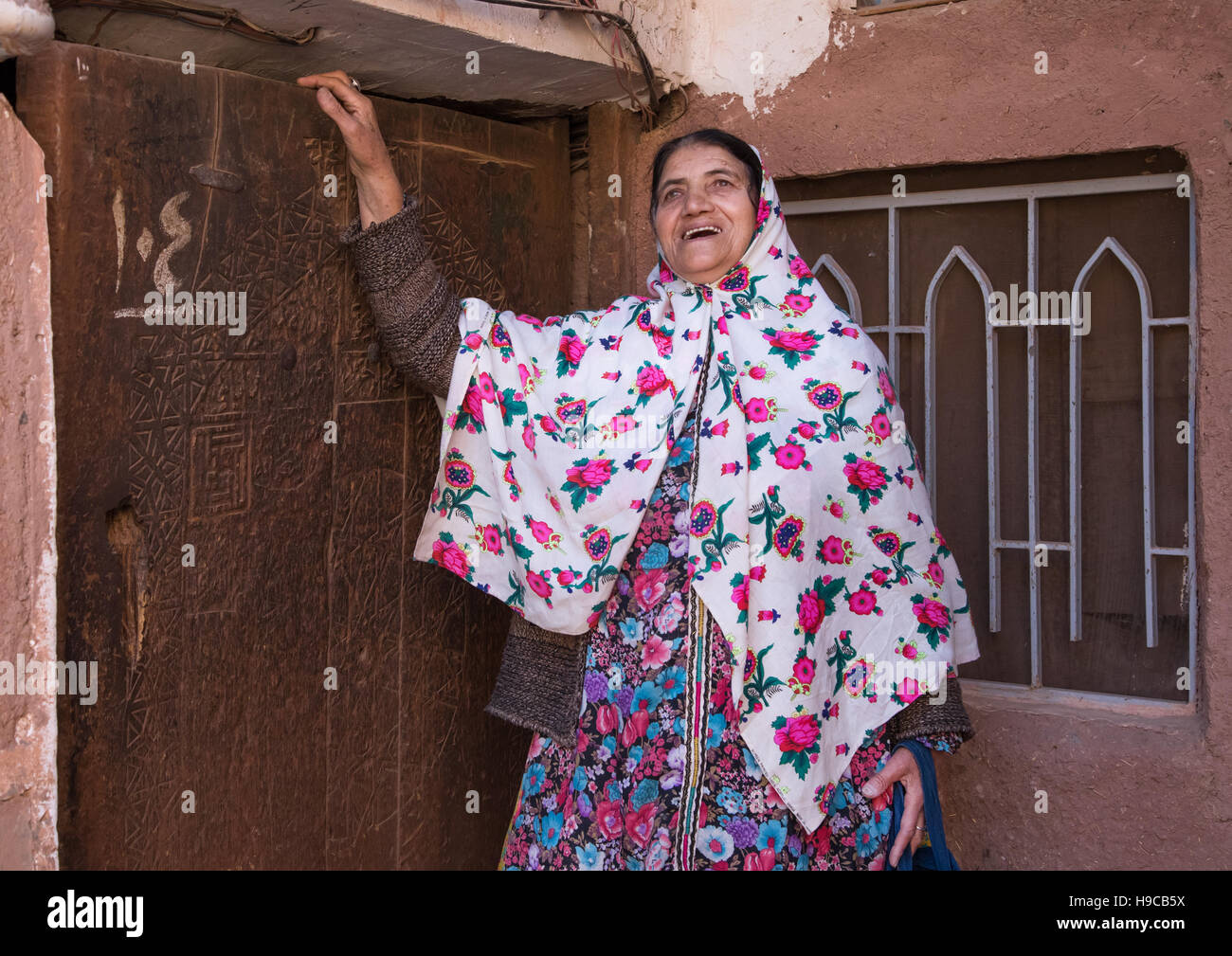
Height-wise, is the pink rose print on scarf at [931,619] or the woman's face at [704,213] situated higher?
the woman's face at [704,213]

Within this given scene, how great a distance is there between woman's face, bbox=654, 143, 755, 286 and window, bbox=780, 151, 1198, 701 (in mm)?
533

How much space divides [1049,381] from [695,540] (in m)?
0.97

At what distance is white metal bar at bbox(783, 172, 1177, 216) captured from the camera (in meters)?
2.21

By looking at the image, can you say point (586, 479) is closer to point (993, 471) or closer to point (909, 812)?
point (909, 812)

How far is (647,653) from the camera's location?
1.91 meters

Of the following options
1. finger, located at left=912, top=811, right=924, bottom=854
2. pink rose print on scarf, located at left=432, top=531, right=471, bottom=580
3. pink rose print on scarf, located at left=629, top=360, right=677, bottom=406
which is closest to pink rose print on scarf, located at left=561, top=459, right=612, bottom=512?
pink rose print on scarf, located at left=629, top=360, right=677, bottom=406

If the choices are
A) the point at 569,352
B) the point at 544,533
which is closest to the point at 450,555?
the point at 544,533

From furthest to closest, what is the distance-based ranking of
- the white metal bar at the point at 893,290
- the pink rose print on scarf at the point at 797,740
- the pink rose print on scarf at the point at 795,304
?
the white metal bar at the point at 893,290 < the pink rose print on scarf at the point at 795,304 < the pink rose print on scarf at the point at 797,740

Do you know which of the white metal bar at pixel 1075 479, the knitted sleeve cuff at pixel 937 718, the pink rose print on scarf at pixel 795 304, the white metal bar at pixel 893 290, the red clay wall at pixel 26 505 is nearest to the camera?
the red clay wall at pixel 26 505

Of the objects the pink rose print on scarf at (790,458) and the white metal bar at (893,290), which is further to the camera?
the white metal bar at (893,290)

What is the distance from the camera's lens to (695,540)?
6.14 feet

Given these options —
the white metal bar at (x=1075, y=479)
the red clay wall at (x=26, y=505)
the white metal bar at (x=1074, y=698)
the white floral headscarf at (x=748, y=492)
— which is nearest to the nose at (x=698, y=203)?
the white floral headscarf at (x=748, y=492)

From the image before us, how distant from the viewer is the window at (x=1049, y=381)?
2234mm

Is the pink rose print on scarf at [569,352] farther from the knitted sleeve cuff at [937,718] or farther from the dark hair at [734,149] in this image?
the knitted sleeve cuff at [937,718]
